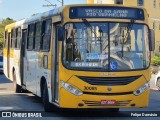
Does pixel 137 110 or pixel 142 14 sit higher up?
pixel 142 14

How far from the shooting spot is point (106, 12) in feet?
43.5

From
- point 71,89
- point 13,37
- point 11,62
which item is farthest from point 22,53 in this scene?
point 71,89

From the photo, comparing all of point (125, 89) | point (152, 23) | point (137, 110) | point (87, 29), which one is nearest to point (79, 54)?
point (87, 29)

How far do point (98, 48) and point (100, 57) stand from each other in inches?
9.5

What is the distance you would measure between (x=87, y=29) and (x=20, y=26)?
25.4 feet

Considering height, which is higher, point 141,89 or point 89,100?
point 141,89

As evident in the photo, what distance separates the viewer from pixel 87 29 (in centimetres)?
1298

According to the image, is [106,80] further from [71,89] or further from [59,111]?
[59,111]

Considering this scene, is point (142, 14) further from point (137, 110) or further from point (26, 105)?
point (26, 105)

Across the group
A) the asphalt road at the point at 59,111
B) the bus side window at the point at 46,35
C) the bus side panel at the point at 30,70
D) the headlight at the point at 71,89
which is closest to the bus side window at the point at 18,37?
the bus side panel at the point at 30,70

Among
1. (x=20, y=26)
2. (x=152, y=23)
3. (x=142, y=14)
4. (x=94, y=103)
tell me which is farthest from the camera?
(x=152, y=23)

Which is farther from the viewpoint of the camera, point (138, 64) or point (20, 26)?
point (20, 26)

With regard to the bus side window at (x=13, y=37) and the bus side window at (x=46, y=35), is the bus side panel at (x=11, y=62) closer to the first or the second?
the bus side window at (x=13, y=37)

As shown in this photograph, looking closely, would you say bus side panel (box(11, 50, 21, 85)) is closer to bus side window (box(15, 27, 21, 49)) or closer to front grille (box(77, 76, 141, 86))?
bus side window (box(15, 27, 21, 49))
